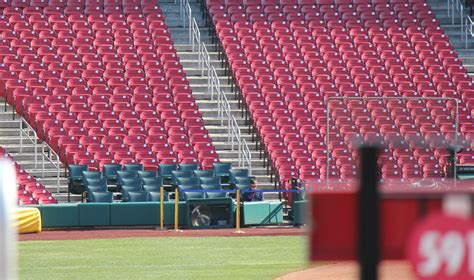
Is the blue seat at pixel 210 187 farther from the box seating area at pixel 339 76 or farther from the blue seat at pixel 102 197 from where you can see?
the blue seat at pixel 102 197

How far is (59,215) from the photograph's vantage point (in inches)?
1049

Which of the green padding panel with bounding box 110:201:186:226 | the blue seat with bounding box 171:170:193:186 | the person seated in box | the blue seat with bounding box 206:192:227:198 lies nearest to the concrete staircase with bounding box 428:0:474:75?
the person seated in box

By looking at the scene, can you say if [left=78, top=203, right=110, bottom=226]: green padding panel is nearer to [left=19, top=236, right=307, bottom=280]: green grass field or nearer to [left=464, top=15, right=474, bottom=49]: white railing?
[left=19, top=236, right=307, bottom=280]: green grass field

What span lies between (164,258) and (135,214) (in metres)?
6.38

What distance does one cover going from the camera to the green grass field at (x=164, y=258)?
1838 cm

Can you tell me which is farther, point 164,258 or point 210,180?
point 210,180

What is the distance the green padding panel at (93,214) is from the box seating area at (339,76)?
4.74m

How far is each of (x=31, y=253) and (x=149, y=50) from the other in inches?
468

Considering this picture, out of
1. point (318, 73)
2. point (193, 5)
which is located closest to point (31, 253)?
point (318, 73)

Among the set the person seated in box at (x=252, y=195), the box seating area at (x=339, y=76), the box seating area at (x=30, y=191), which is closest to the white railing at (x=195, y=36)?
the box seating area at (x=339, y=76)

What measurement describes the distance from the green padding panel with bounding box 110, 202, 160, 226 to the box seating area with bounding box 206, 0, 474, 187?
3831 millimetres

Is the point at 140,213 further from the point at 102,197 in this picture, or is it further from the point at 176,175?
the point at 176,175

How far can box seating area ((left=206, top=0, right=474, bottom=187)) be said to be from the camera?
30.4 m

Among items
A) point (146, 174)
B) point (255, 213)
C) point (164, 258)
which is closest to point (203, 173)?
point (146, 174)
